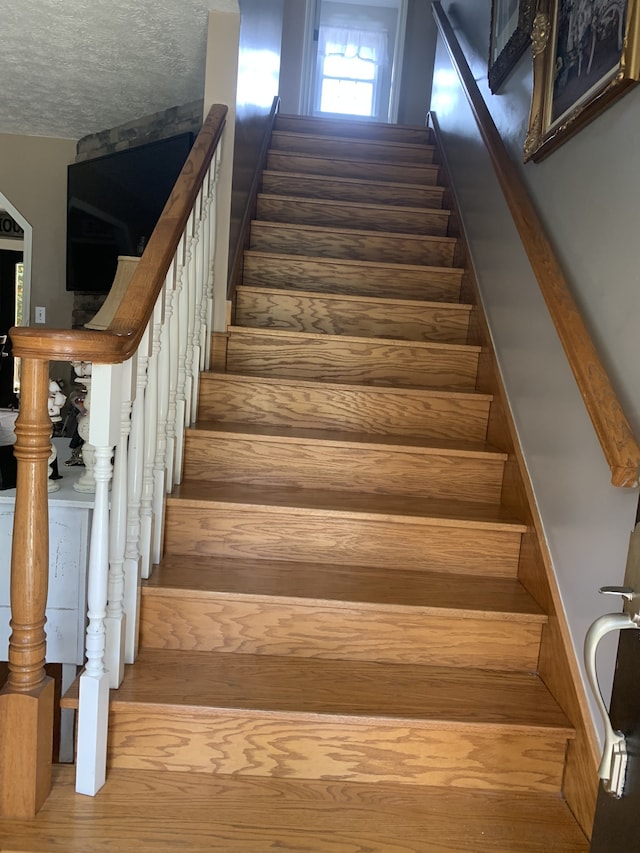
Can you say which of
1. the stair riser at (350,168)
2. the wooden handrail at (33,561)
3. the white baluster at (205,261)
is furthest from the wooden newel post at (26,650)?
the stair riser at (350,168)

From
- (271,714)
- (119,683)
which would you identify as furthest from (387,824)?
(119,683)

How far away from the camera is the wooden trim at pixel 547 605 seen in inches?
54.5

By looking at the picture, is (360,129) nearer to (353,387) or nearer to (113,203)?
(113,203)

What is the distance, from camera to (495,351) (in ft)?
7.79

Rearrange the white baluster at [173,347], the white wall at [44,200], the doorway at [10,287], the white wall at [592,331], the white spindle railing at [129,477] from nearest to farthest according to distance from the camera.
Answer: the white spindle railing at [129,477] → the white wall at [592,331] → the white baluster at [173,347] → the white wall at [44,200] → the doorway at [10,287]

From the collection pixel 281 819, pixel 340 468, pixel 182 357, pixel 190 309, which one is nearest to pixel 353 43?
pixel 190 309

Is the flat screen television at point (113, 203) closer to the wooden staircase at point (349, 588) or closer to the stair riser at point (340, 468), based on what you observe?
the wooden staircase at point (349, 588)

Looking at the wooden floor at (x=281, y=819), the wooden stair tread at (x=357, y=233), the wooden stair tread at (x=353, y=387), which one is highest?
the wooden stair tread at (x=357, y=233)

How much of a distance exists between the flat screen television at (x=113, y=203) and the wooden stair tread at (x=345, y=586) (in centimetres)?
246

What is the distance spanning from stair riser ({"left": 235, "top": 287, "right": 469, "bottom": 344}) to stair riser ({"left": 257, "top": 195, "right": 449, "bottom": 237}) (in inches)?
30.3

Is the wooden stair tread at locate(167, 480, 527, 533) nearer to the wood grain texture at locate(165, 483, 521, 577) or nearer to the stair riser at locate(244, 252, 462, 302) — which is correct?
the wood grain texture at locate(165, 483, 521, 577)

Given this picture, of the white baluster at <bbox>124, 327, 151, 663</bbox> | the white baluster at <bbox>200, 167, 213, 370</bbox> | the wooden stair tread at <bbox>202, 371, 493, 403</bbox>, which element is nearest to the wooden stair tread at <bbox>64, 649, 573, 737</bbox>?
the white baluster at <bbox>124, 327, 151, 663</bbox>

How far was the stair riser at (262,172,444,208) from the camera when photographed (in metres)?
3.52

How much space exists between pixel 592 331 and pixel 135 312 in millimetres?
1060
